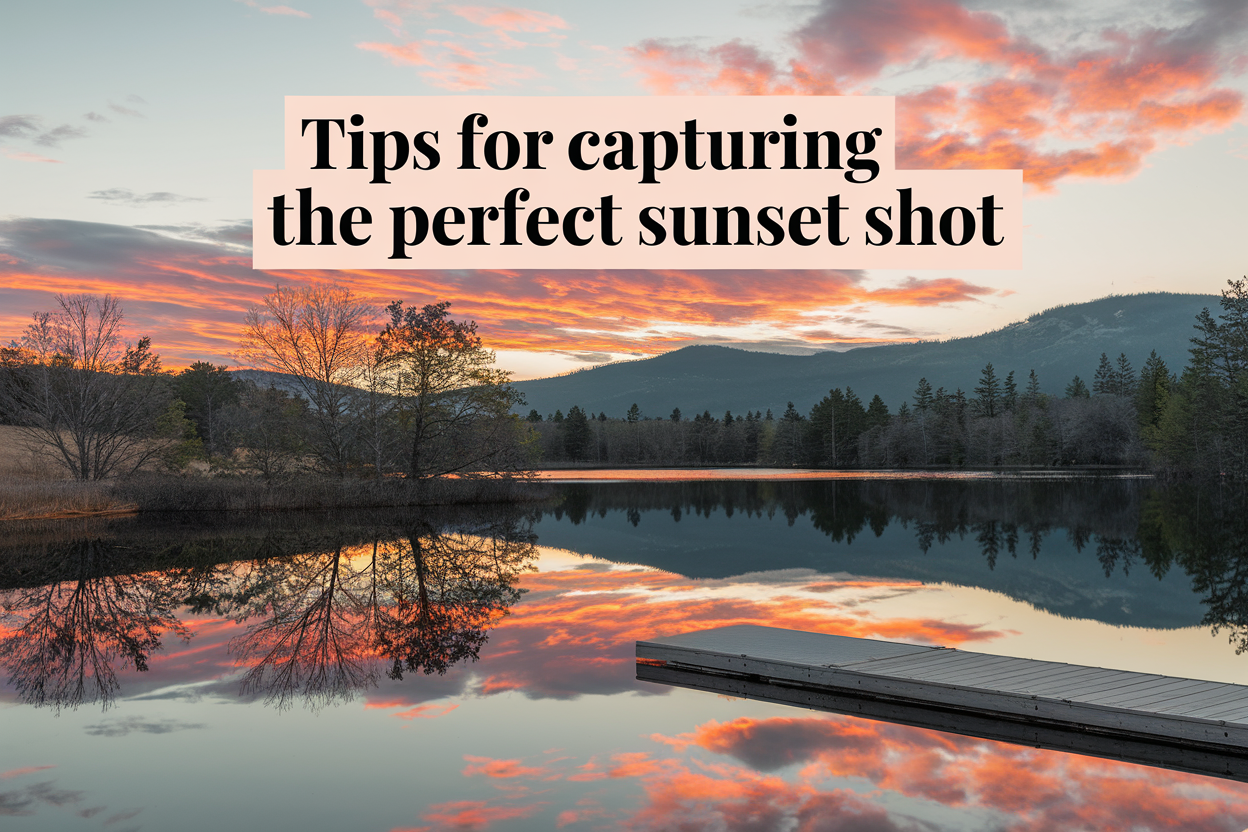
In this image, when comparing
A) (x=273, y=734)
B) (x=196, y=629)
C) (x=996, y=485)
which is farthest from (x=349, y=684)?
(x=996, y=485)

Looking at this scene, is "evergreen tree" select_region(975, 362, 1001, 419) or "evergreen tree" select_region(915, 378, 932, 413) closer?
"evergreen tree" select_region(975, 362, 1001, 419)

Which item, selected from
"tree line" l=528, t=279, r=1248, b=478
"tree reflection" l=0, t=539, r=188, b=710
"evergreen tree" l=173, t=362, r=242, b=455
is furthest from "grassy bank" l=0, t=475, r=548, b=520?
"evergreen tree" l=173, t=362, r=242, b=455

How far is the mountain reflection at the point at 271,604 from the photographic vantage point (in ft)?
40.0

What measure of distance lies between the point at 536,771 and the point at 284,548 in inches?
807

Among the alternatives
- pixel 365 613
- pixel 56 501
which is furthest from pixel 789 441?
pixel 365 613

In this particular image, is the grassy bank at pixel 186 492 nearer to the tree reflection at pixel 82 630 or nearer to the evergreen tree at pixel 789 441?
the tree reflection at pixel 82 630

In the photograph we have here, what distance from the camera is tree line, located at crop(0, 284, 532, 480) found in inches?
1692

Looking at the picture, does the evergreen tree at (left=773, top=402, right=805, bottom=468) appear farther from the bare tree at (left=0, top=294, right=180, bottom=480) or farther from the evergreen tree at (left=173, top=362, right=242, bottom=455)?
the bare tree at (left=0, top=294, right=180, bottom=480)

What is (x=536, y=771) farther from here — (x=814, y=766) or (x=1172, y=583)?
Result: (x=1172, y=583)

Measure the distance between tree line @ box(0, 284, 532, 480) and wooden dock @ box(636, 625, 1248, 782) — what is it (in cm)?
3543

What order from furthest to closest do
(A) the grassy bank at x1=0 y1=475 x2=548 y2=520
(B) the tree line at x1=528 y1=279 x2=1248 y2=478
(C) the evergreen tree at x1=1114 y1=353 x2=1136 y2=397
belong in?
(C) the evergreen tree at x1=1114 y1=353 x2=1136 y2=397 < (B) the tree line at x1=528 y1=279 x2=1248 y2=478 < (A) the grassy bank at x1=0 y1=475 x2=548 y2=520

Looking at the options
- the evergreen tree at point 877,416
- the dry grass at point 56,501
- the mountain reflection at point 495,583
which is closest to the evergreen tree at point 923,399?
the evergreen tree at point 877,416

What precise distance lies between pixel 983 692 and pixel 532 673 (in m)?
5.93

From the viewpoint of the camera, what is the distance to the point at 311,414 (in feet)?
142
